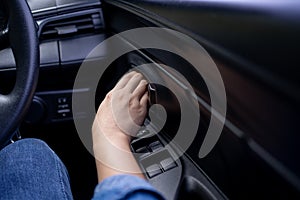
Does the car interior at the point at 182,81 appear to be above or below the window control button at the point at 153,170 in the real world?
above

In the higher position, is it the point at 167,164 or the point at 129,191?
the point at 129,191

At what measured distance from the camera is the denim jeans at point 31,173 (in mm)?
792

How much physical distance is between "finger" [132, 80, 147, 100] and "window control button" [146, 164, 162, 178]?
→ 15 cm

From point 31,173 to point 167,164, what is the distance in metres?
0.27

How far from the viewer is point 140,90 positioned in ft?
2.90

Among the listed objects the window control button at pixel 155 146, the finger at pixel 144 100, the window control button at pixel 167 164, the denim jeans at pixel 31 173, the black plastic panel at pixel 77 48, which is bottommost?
the denim jeans at pixel 31 173

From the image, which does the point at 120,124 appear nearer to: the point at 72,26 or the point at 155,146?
the point at 155,146

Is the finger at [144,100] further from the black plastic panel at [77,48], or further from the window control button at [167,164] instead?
the black plastic panel at [77,48]

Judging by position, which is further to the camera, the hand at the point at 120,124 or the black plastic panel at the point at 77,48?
the black plastic panel at the point at 77,48

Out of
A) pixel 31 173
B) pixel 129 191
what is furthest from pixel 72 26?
pixel 129 191

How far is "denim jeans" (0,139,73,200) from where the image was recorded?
31.2 inches

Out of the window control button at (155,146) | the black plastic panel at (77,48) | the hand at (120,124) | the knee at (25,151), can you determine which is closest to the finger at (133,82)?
the hand at (120,124)

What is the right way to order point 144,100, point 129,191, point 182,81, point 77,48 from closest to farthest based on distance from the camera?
point 129,191, point 182,81, point 144,100, point 77,48

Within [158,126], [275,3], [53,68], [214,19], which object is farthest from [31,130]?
[275,3]
